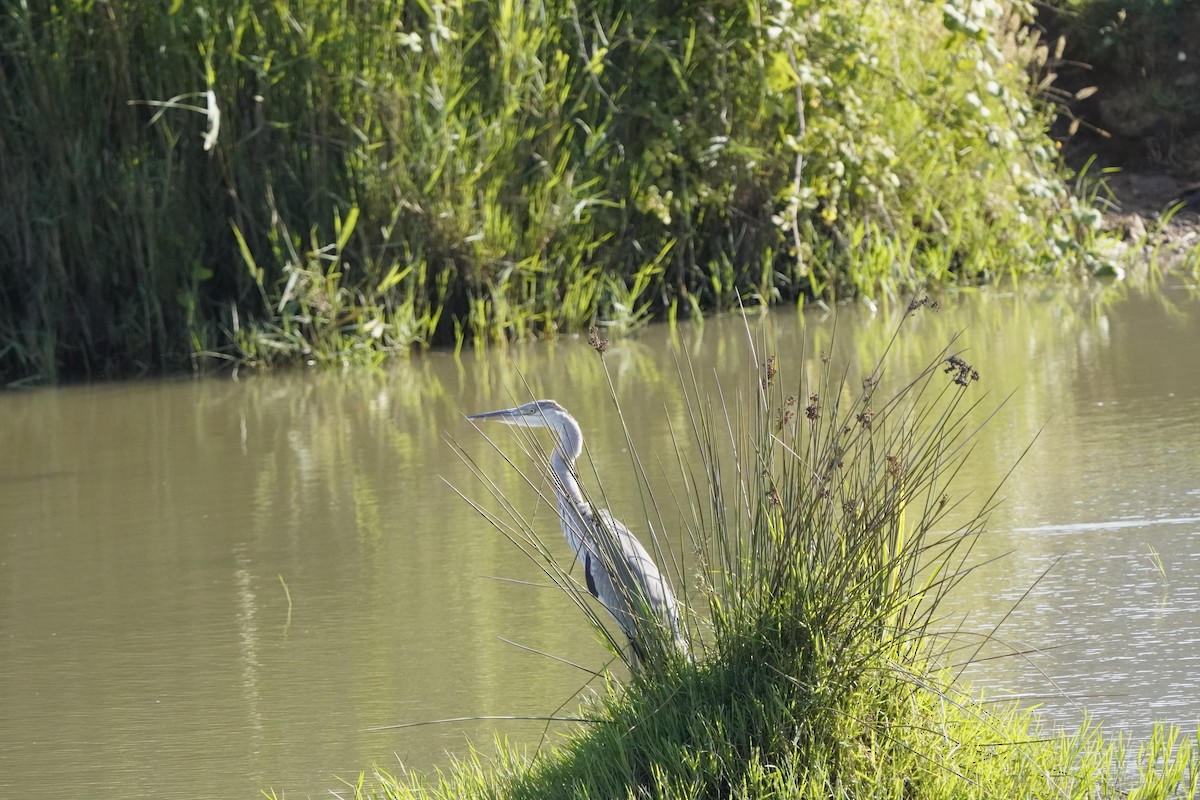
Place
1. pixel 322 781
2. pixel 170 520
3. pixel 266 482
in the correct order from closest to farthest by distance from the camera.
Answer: pixel 322 781
pixel 170 520
pixel 266 482

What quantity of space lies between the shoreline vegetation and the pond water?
52 centimetres

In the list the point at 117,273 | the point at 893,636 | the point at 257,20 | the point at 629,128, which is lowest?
the point at 893,636

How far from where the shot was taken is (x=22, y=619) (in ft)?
14.7

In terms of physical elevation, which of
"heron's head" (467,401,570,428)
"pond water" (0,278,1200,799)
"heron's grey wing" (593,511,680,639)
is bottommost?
"pond water" (0,278,1200,799)

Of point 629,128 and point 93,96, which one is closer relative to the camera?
point 93,96

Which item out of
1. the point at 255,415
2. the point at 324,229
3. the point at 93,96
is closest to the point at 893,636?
the point at 255,415

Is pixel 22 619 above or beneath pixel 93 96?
beneath

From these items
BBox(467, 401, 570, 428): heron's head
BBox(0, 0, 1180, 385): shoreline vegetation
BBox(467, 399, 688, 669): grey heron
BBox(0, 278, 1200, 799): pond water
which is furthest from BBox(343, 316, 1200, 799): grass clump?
BBox(0, 0, 1180, 385): shoreline vegetation

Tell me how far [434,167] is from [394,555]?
3817mm

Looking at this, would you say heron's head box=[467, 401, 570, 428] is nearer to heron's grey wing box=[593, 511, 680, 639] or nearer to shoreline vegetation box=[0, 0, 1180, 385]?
heron's grey wing box=[593, 511, 680, 639]

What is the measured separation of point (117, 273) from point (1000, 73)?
5.31 metres

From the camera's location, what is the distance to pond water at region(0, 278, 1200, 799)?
135 inches

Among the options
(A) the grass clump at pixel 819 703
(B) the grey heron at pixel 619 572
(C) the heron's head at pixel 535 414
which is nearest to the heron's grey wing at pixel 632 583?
(B) the grey heron at pixel 619 572

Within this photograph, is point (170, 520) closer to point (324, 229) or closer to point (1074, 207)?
point (324, 229)
